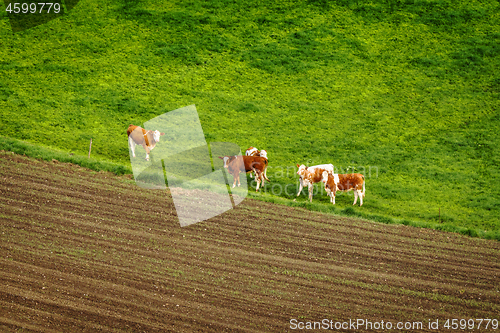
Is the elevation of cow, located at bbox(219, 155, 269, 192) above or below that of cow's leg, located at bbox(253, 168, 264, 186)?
above

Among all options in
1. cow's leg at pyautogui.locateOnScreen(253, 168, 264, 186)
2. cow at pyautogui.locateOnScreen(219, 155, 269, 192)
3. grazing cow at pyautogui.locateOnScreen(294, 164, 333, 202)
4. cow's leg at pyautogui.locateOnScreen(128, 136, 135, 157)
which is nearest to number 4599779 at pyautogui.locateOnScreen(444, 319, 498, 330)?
grazing cow at pyautogui.locateOnScreen(294, 164, 333, 202)

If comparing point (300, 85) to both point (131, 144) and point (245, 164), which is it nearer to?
point (245, 164)

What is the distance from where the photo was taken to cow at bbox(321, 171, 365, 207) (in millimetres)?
18516

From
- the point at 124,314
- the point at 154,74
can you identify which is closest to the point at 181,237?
the point at 124,314

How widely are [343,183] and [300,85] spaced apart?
→ 1174 cm

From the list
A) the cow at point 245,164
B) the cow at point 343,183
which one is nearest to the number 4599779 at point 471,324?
the cow at point 343,183

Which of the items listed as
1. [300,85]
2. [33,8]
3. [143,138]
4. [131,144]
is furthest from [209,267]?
[33,8]

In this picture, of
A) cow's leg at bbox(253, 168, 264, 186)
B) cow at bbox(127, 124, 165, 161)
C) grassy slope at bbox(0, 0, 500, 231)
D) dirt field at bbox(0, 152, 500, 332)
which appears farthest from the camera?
grassy slope at bbox(0, 0, 500, 231)

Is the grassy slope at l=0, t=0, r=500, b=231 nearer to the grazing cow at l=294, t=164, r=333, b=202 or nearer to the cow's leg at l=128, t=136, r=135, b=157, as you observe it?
the cow's leg at l=128, t=136, r=135, b=157

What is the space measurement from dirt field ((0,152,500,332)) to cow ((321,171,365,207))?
4.58 feet

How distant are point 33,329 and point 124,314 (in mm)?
2274

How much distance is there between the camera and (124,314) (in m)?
12.3

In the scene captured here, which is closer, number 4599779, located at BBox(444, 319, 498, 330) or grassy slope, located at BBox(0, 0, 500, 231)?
number 4599779, located at BBox(444, 319, 498, 330)

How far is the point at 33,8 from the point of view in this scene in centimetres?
3491
